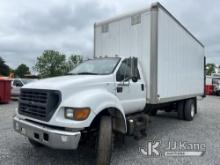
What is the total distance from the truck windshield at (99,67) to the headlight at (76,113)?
1.32 m

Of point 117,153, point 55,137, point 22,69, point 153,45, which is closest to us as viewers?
point 55,137

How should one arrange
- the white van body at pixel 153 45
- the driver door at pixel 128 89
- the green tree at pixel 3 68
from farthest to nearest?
1. the green tree at pixel 3 68
2. the white van body at pixel 153 45
3. the driver door at pixel 128 89

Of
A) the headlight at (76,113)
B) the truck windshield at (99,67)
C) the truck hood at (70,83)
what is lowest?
the headlight at (76,113)

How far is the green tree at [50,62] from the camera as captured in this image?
6356 cm

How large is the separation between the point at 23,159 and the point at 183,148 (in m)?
3.71

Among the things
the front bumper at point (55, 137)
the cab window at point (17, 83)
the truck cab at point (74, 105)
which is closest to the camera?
the front bumper at point (55, 137)

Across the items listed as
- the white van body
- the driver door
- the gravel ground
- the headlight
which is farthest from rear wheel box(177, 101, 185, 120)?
the headlight

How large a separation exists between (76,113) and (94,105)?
0.37 meters

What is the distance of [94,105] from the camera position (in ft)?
12.3

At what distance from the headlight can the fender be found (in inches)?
2.3

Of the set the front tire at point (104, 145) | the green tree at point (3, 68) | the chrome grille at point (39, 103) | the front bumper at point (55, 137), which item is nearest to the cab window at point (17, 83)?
the chrome grille at point (39, 103)

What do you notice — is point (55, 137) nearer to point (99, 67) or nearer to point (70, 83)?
point (70, 83)

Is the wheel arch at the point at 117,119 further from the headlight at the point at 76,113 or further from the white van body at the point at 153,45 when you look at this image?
the white van body at the point at 153,45

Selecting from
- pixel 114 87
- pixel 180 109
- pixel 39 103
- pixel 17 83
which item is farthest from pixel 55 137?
pixel 17 83
